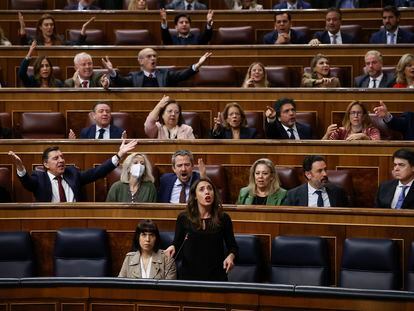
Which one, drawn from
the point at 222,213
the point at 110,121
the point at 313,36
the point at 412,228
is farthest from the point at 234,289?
the point at 313,36

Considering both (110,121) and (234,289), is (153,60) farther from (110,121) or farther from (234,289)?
(234,289)

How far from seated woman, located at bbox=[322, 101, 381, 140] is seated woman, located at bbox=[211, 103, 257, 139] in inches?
14.7

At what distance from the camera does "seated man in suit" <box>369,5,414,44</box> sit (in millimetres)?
6070

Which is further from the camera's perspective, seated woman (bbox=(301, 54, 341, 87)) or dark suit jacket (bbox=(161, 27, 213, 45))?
dark suit jacket (bbox=(161, 27, 213, 45))

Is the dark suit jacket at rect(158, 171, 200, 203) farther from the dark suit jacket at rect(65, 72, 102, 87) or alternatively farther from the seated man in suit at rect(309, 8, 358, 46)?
the seated man in suit at rect(309, 8, 358, 46)

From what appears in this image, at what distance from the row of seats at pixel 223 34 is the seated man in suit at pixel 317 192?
1889mm

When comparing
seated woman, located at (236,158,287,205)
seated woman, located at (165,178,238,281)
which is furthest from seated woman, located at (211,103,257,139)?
seated woman, located at (165,178,238,281)

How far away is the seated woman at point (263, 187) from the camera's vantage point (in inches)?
176

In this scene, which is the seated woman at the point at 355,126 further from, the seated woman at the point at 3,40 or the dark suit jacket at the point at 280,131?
the seated woman at the point at 3,40

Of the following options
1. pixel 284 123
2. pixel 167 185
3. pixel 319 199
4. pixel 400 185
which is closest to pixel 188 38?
pixel 284 123

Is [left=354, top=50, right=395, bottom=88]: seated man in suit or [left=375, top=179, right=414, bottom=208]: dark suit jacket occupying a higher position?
[left=354, top=50, right=395, bottom=88]: seated man in suit

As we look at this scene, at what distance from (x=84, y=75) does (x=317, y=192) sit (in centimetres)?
174

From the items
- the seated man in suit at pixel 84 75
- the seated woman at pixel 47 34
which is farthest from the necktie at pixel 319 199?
the seated woman at pixel 47 34

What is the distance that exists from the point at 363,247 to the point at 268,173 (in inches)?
22.7
